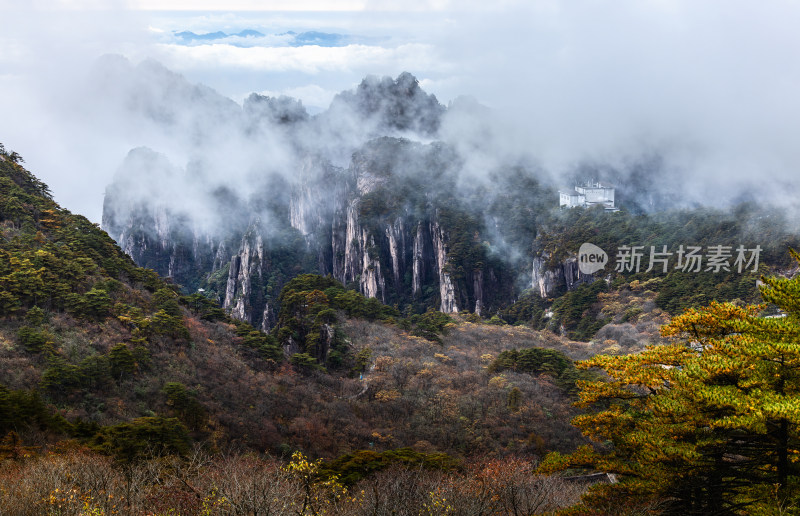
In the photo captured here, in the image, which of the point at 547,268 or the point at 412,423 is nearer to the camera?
the point at 412,423

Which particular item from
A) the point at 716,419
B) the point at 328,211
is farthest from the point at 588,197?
the point at 716,419

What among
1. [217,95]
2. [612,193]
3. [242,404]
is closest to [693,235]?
[612,193]

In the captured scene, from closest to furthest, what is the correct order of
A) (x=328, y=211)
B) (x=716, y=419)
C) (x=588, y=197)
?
1. (x=716, y=419)
2. (x=588, y=197)
3. (x=328, y=211)

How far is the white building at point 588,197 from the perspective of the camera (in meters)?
98.1

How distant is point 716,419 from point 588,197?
97.3 meters

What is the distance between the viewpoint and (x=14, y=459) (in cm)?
1522

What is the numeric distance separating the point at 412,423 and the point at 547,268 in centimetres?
5549

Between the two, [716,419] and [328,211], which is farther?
[328,211]

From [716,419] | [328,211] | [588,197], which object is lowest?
[716,419]

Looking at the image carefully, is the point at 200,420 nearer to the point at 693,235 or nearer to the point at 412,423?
the point at 412,423

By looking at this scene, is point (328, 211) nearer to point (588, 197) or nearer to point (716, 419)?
point (588, 197)

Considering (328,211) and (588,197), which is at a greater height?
(328,211)

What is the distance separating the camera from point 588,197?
100 m

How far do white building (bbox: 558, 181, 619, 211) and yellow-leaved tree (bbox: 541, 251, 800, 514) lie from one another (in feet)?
292
